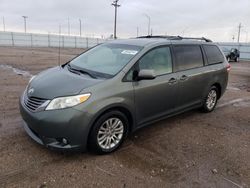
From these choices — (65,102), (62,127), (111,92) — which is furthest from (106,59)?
(62,127)

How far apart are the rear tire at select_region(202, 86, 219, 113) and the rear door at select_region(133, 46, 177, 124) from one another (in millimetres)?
1456

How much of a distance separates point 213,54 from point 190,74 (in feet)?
4.35

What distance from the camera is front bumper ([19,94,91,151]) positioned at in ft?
9.90

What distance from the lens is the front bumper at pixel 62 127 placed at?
3.02 meters

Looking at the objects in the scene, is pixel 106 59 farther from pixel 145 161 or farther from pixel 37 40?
pixel 37 40

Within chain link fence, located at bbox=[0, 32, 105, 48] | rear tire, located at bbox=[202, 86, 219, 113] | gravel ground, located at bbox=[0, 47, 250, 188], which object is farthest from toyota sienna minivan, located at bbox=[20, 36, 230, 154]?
chain link fence, located at bbox=[0, 32, 105, 48]

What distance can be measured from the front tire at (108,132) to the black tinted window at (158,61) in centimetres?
95

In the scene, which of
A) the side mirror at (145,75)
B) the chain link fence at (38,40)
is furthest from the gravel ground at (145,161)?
the chain link fence at (38,40)

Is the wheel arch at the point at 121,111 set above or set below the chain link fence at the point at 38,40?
below

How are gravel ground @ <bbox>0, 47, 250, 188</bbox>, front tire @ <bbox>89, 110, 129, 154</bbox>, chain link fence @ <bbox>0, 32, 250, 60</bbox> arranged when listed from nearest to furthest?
gravel ground @ <bbox>0, 47, 250, 188</bbox> → front tire @ <bbox>89, 110, 129, 154</bbox> → chain link fence @ <bbox>0, 32, 250, 60</bbox>

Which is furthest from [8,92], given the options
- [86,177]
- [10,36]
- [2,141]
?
[10,36]

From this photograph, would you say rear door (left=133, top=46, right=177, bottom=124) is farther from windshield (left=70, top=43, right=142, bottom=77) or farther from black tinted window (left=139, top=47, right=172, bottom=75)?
windshield (left=70, top=43, right=142, bottom=77)

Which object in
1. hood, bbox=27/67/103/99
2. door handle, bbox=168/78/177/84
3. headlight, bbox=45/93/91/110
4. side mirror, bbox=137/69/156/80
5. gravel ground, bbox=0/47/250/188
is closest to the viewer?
gravel ground, bbox=0/47/250/188

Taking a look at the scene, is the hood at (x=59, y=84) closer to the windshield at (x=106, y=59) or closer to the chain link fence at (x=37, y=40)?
the windshield at (x=106, y=59)
